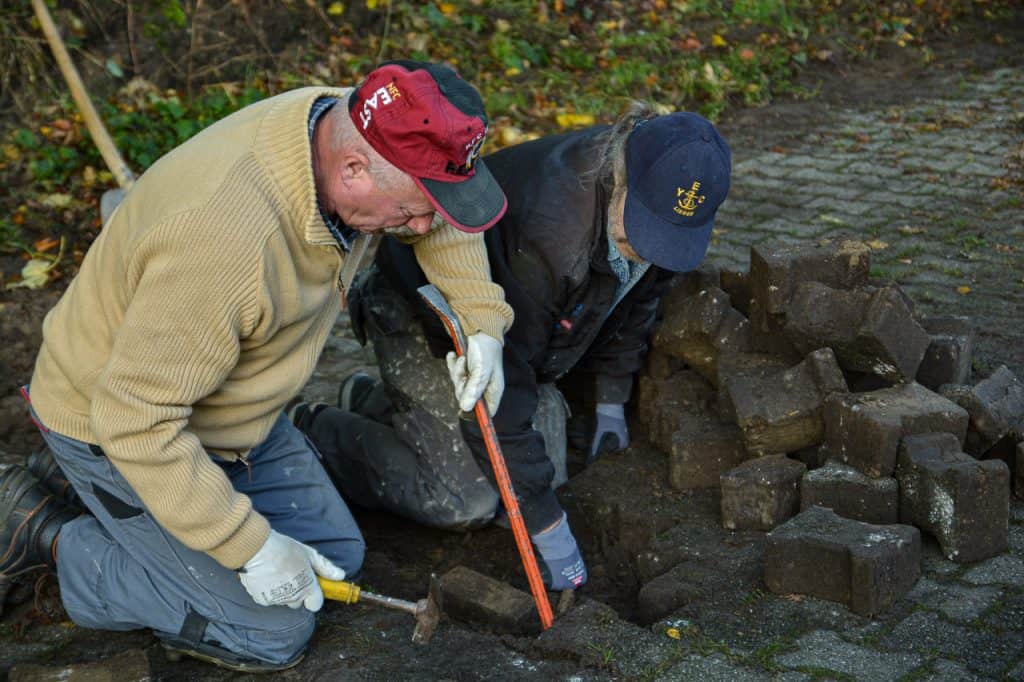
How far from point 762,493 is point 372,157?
1.76 metres

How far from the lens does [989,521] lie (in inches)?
130

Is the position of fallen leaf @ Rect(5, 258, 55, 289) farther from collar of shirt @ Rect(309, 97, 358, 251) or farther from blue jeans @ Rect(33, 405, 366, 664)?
collar of shirt @ Rect(309, 97, 358, 251)

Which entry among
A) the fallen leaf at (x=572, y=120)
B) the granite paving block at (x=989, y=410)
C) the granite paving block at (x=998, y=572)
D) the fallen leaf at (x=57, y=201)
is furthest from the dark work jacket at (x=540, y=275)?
the fallen leaf at (x=572, y=120)

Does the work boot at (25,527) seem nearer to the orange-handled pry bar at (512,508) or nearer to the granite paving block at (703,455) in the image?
the orange-handled pry bar at (512,508)

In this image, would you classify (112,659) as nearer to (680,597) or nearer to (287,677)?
(287,677)

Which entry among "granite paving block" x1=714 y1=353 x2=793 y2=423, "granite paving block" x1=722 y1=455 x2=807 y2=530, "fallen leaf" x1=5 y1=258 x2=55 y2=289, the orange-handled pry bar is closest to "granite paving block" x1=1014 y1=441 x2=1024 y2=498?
"granite paving block" x1=722 y1=455 x2=807 y2=530

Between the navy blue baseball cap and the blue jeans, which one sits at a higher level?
the navy blue baseball cap

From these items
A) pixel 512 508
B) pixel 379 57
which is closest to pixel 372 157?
pixel 512 508

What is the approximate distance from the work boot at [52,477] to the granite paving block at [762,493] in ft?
7.33

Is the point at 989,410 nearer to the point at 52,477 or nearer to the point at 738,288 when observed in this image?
the point at 738,288

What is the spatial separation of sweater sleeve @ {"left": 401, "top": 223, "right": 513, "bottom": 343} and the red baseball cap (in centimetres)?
63

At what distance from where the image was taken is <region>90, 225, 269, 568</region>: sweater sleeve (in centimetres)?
268

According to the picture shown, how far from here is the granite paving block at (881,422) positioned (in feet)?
11.2

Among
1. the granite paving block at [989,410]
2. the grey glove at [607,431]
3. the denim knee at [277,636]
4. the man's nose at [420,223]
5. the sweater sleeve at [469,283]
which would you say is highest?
the man's nose at [420,223]
